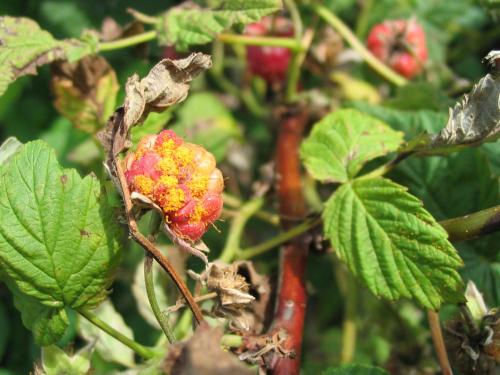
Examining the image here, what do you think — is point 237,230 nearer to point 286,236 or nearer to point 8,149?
point 286,236

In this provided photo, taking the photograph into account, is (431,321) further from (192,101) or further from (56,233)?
(192,101)

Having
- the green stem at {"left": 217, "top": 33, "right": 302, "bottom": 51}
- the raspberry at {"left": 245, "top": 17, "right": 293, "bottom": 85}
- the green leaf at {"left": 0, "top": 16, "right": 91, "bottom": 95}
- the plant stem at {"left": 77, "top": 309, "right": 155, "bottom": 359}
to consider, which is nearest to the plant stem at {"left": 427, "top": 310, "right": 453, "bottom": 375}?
the plant stem at {"left": 77, "top": 309, "right": 155, "bottom": 359}

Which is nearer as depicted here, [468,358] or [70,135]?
[468,358]

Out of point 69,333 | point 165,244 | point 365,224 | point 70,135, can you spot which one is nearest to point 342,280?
point 165,244

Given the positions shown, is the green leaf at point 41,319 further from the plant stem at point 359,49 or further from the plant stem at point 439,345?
the plant stem at point 359,49

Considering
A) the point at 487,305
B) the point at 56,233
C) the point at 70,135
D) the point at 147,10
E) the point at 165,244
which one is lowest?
the point at 487,305

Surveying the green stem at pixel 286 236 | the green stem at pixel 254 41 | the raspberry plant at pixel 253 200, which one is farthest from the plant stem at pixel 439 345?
the green stem at pixel 254 41

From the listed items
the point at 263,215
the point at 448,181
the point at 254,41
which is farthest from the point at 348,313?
the point at 254,41
